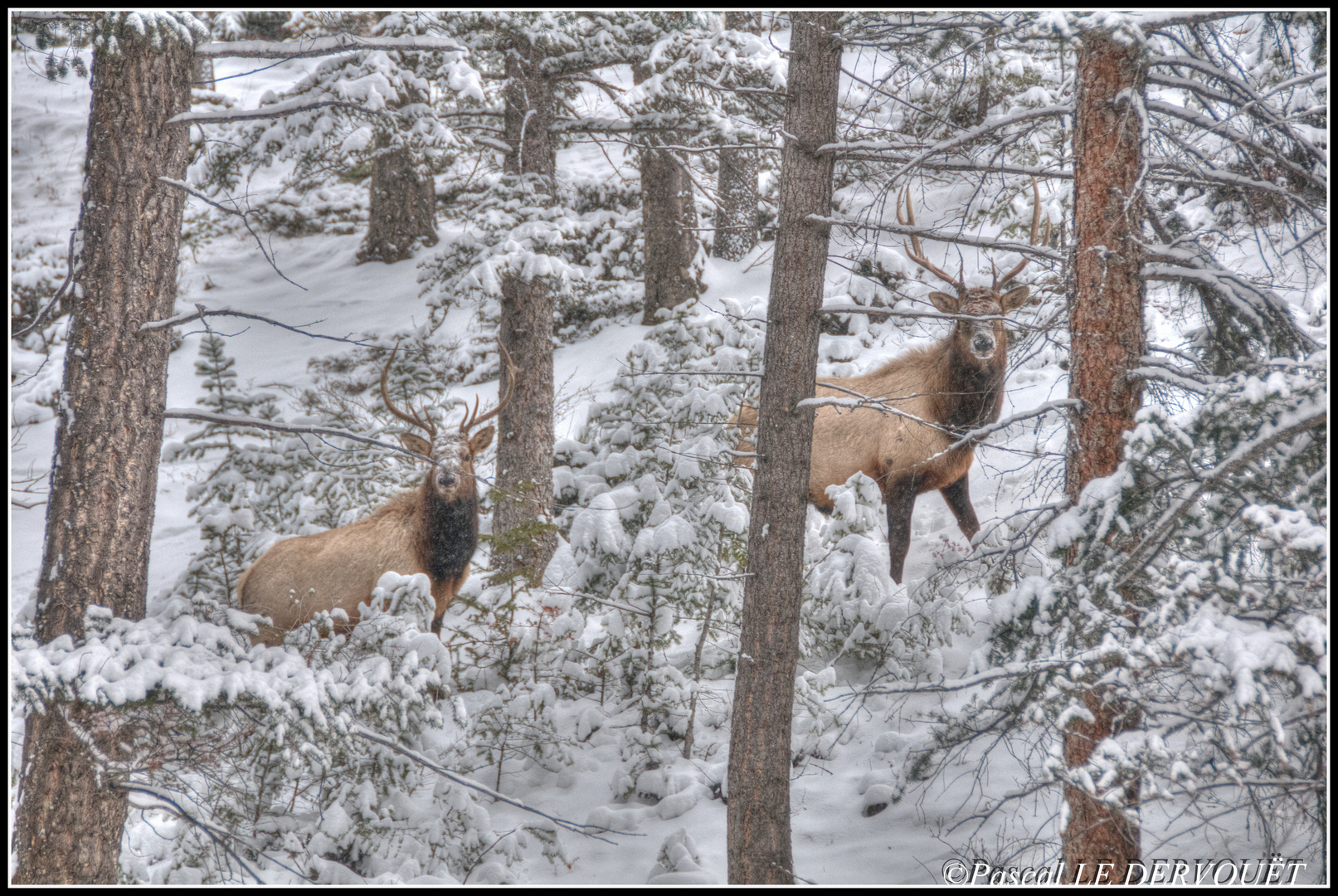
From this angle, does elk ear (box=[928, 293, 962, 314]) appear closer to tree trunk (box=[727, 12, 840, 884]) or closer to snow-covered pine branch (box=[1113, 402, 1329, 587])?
tree trunk (box=[727, 12, 840, 884])

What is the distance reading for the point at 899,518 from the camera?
759 centimetres

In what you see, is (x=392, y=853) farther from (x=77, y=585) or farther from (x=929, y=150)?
(x=929, y=150)

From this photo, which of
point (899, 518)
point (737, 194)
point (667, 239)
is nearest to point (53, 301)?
point (899, 518)

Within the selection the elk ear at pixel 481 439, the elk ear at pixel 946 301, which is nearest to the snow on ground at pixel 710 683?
the elk ear at pixel 946 301

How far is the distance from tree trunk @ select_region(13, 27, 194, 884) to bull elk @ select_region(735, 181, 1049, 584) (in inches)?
167

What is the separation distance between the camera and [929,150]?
4.09m

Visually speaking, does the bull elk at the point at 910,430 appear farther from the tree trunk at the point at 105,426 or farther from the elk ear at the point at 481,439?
the tree trunk at the point at 105,426

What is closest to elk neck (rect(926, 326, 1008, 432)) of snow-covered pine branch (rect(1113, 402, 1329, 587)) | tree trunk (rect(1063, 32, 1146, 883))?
tree trunk (rect(1063, 32, 1146, 883))

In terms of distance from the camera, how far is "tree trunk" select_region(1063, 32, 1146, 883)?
141 inches

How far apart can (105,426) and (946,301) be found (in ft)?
17.5

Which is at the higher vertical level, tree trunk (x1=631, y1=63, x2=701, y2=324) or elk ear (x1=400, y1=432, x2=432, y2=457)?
tree trunk (x1=631, y1=63, x2=701, y2=324)

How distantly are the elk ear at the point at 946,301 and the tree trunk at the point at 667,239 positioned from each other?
5768 mm

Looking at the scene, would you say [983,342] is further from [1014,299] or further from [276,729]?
[276,729]

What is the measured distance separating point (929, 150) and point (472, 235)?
5.58m
